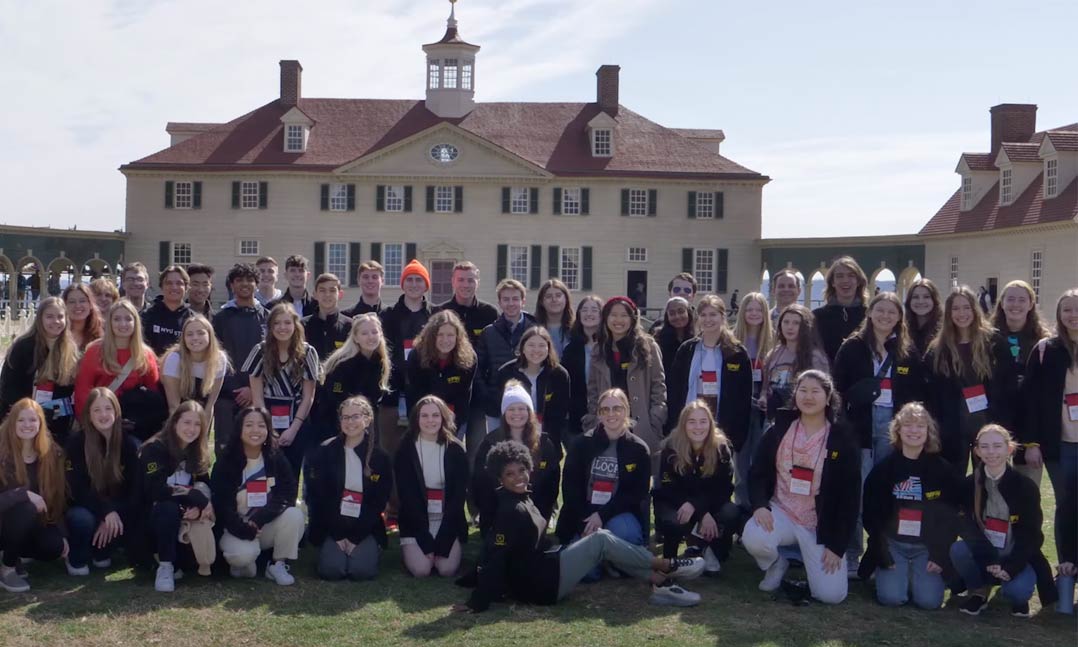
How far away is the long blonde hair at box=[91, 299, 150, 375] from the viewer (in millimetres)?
6793

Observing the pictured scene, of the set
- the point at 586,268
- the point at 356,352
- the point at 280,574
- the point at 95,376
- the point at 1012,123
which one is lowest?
the point at 280,574

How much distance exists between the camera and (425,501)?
6.68 meters

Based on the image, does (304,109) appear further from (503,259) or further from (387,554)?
(387,554)

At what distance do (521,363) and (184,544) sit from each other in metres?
2.59

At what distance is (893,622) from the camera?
578cm

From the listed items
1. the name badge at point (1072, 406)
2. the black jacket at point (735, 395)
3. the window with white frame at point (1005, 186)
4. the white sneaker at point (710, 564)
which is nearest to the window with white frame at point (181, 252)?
the window with white frame at point (1005, 186)

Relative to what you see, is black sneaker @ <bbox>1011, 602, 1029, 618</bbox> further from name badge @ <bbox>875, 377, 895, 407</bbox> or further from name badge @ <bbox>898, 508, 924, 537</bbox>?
name badge @ <bbox>875, 377, 895, 407</bbox>

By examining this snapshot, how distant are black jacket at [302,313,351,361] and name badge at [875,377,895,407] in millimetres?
3972

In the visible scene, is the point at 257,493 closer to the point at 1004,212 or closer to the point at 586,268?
the point at 1004,212

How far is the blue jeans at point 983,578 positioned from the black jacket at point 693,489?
1.44 m

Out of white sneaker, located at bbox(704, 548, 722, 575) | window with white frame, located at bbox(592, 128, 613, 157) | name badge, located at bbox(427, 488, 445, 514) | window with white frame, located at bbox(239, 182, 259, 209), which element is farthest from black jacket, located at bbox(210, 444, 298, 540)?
window with white frame, located at bbox(592, 128, 613, 157)

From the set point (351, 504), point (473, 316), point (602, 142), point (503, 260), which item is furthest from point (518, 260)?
point (351, 504)

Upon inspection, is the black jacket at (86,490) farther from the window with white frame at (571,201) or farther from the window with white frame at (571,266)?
the window with white frame at (571,201)

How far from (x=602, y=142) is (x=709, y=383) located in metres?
35.4
